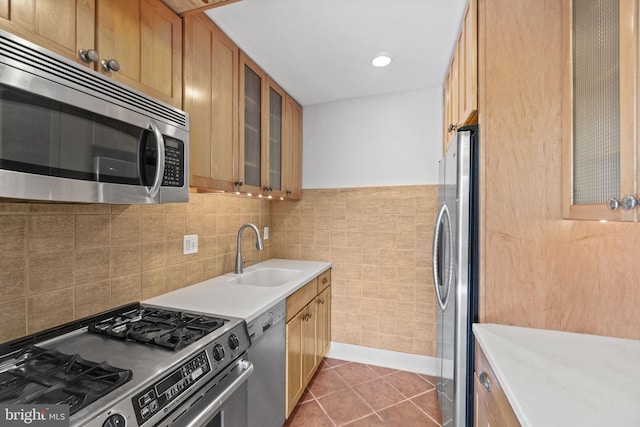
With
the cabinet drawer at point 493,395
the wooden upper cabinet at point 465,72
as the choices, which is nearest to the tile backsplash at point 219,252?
the wooden upper cabinet at point 465,72

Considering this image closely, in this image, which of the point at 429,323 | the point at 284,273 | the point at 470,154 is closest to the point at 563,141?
the point at 470,154

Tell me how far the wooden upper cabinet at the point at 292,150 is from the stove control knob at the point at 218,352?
1.48 metres

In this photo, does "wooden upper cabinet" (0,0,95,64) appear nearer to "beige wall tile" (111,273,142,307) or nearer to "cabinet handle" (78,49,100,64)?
"cabinet handle" (78,49,100,64)

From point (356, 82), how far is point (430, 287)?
6.01 ft

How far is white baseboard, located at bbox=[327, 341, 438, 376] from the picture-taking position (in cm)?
239

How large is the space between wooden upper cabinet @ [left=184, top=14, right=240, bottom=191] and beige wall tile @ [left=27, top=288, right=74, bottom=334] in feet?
2.25

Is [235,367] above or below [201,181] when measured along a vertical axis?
below

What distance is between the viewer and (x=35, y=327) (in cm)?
105

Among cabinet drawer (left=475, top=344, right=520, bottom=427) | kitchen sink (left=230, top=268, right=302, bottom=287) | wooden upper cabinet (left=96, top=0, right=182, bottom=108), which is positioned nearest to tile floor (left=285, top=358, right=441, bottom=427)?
kitchen sink (left=230, top=268, right=302, bottom=287)

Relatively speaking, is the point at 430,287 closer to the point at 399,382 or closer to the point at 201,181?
the point at 399,382

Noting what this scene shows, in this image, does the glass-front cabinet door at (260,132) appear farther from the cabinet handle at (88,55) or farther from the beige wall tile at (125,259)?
the cabinet handle at (88,55)

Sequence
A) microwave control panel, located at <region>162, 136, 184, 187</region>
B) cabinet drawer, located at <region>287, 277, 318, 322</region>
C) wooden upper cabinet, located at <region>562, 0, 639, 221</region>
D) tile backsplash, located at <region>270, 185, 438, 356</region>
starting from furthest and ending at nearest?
tile backsplash, located at <region>270, 185, 438, 356</region> < cabinet drawer, located at <region>287, 277, 318, 322</region> < microwave control panel, located at <region>162, 136, 184, 187</region> < wooden upper cabinet, located at <region>562, 0, 639, 221</region>

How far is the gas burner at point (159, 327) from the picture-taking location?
103cm

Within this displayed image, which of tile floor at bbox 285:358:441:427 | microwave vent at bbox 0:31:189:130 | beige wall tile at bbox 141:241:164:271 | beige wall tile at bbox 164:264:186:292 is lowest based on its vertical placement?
tile floor at bbox 285:358:441:427
